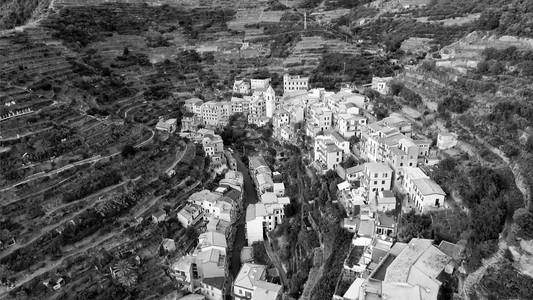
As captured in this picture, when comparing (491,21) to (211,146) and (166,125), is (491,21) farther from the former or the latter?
(166,125)

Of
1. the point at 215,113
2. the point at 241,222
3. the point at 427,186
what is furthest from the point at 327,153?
the point at 215,113

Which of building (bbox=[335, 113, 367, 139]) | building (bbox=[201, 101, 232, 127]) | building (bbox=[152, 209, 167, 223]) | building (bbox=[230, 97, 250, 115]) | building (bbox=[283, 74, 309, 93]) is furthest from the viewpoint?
building (bbox=[283, 74, 309, 93])

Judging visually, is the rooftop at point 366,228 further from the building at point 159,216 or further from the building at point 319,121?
the building at point 159,216

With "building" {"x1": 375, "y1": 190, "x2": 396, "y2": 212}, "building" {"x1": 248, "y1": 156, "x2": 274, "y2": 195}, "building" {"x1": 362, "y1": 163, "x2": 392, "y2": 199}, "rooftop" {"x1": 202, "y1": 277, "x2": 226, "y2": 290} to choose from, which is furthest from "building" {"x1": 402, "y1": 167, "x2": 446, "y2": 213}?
"rooftop" {"x1": 202, "y1": 277, "x2": 226, "y2": 290}

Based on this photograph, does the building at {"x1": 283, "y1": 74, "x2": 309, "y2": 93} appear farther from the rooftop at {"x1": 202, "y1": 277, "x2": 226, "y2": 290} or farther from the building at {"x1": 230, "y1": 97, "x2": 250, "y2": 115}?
the rooftop at {"x1": 202, "y1": 277, "x2": 226, "y2": 290}

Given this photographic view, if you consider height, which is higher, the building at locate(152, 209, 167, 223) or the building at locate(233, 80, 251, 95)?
the building at locate(233, 80, 251, 95)

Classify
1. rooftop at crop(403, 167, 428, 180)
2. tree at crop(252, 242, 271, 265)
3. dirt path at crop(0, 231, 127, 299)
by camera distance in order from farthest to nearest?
tree at crop(252, 242, 271, 265) → rooftop at crop(403, 167, 428, 180) → dirt path at crop(0, 231, 127, 299)

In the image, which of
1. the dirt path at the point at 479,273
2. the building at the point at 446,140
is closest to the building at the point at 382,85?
the building at the point at 446,140
